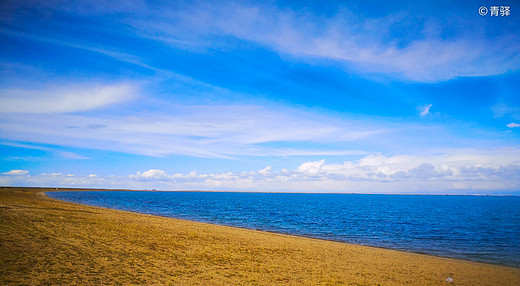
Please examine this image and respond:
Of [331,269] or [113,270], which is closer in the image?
[113,270]

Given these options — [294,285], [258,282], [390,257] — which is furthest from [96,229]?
[390,257]

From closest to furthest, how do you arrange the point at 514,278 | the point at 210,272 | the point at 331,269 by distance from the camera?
the point at 210,272, the point at 331,269, the point at 514,278

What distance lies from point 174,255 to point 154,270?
3100 millimetres

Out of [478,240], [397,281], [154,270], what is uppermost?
[154,270]

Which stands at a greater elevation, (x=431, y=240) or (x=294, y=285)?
(x=294, y=285)

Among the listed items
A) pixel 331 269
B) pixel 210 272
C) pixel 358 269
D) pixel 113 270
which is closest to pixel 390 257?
pixel 358 269

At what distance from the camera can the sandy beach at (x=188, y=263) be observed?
1080cm

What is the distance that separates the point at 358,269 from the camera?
15.5 meters

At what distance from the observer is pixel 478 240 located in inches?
1246

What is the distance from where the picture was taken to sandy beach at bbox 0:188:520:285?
35.4 feet

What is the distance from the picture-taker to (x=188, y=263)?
1366cm

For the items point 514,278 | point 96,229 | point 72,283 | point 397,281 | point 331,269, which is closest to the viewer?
point 72,283

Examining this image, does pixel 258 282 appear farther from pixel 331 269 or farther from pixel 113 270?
pixel 113 270

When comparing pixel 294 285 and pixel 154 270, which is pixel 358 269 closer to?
pixel 294 285
